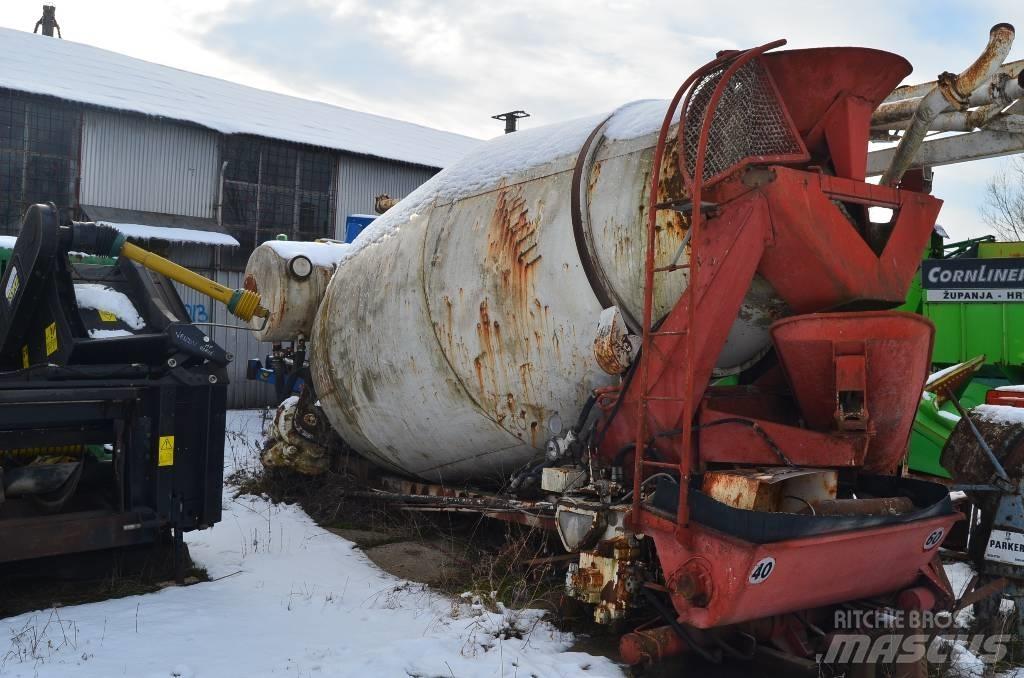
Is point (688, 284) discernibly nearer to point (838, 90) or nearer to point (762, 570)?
point (838, 90)

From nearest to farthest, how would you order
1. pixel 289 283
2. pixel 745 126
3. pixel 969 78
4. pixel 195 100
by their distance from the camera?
pixel 745 126, pixel 969 78, pixel 289 283, pixel 195 100

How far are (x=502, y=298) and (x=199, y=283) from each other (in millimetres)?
2636

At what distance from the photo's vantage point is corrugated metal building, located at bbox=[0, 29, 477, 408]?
14.6 m

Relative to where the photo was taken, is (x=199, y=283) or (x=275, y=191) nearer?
(x=199, y=283)

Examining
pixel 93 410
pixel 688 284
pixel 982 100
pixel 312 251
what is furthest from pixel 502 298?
pixel 982 100

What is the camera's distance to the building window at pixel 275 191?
1653 cm

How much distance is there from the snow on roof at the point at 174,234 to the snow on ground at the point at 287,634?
33.4 ft

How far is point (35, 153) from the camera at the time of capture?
14461 millimetres

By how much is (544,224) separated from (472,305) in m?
0.73

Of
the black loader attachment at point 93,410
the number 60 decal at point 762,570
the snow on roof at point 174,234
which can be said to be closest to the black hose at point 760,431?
the number 60 decal at point 762,570

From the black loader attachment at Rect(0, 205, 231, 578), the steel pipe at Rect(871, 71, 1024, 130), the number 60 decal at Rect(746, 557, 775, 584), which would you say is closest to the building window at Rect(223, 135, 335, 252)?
the black loader attachment at Rect(0, 205, 231, 578)

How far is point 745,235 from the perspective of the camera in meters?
4.20

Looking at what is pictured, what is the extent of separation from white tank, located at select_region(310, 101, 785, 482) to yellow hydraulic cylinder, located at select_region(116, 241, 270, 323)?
2.76ft

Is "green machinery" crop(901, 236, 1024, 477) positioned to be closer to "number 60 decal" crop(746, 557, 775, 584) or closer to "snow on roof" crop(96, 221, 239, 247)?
"number 60 decal" crop(746, 557, 775, 584)
